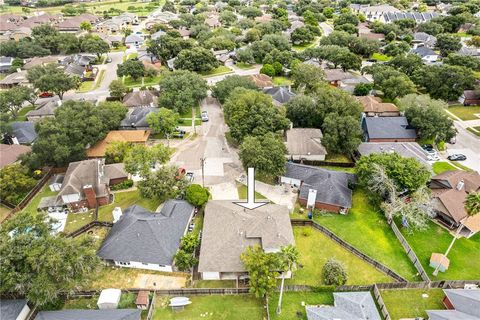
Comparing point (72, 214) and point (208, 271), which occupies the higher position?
point (208, 271)

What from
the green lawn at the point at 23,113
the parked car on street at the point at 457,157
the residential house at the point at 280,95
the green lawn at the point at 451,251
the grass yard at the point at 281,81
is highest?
the residential house at the point at 280,95

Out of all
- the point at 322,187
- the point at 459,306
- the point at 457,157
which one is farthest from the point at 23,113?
the point at 457,157

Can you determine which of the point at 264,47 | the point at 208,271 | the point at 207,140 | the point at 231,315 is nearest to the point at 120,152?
the point at 207,140

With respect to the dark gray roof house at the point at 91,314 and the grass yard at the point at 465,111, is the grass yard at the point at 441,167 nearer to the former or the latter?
the grass yard at the point at 465,111

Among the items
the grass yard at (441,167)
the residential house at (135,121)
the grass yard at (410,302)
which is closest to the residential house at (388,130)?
the grass yard at (441,167)

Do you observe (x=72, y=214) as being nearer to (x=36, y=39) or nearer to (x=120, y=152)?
(x=120, y=152)

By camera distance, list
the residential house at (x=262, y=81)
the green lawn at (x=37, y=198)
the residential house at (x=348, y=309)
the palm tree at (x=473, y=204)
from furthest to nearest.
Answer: the residential house at (x=262, y=81) → the green lawn at (x=37, y=198) → the palm tree at (x=473, y=204) → the residential house at (x=348, y=309)

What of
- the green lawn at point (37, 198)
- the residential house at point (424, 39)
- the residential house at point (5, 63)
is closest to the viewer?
the green lawn at point (37, 198)

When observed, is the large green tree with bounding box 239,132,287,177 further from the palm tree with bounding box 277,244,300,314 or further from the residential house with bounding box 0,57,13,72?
the residential house with bounding box 0,57,13,72
